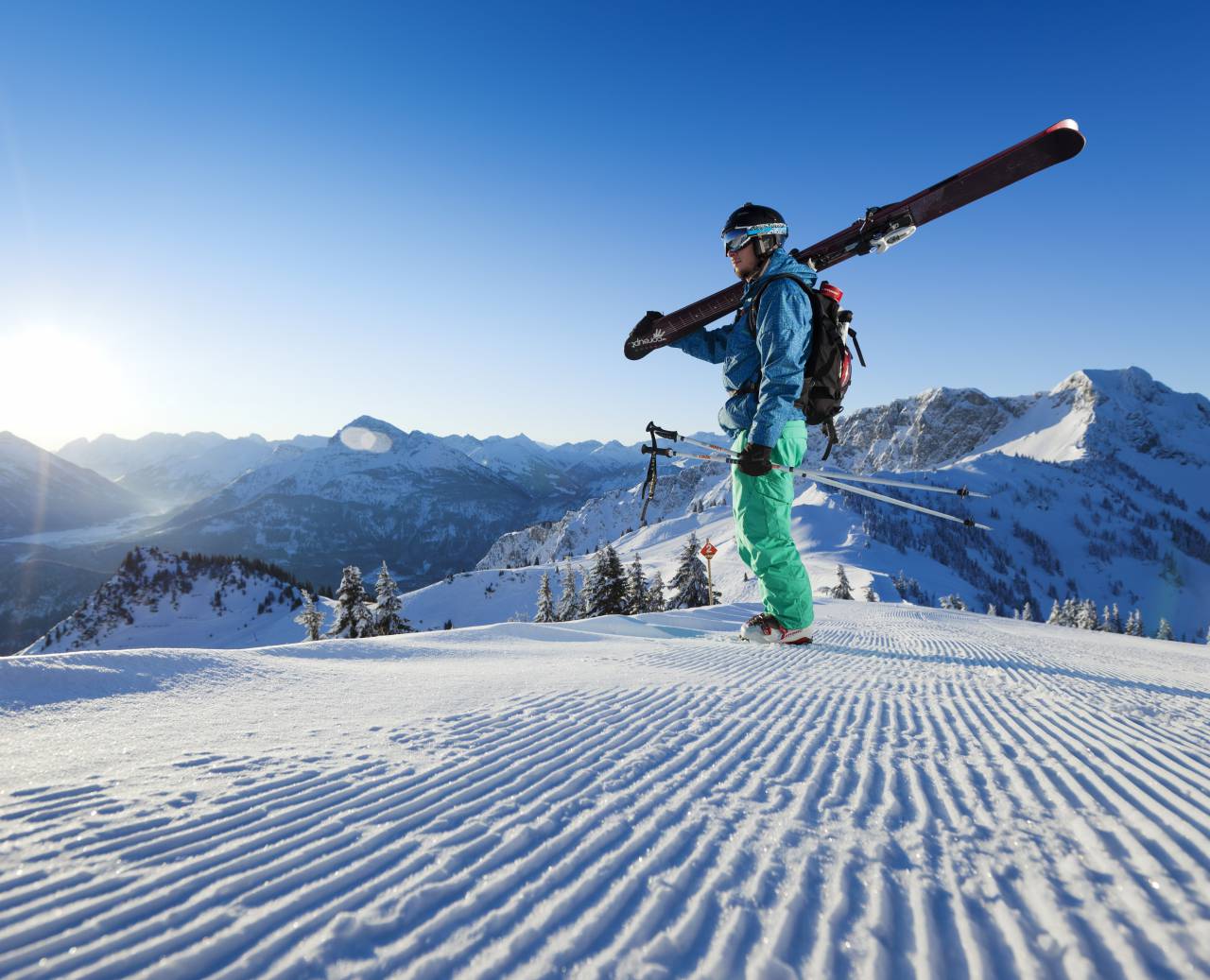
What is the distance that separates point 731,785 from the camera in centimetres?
198

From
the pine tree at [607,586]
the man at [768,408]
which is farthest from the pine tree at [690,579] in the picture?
the man at [768,408]

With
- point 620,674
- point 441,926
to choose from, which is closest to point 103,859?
point 441,926

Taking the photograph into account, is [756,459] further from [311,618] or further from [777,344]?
[311,618]

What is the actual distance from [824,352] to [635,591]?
3021 cm

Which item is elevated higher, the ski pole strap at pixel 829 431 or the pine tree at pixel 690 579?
the ski pole strap at pixel 829 431

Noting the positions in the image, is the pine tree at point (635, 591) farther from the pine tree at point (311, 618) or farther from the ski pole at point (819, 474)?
the ski pole at point (819, 474)

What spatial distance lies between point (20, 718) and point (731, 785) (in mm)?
3103

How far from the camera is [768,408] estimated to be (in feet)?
15.1

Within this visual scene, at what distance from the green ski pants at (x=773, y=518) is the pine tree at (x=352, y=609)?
2916cm

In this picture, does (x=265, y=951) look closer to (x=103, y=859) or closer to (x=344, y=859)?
(x=344, y=859)

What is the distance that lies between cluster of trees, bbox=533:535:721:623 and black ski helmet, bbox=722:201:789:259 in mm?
25998

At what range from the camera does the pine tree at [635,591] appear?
32906 mm

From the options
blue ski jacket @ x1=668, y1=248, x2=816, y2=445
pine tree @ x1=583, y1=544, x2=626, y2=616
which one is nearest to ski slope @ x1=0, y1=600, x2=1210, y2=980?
blue ski jacket @ x1=668, y1=248, x2=816, y2=445

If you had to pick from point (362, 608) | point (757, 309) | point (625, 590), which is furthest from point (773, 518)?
point (362, 608)
